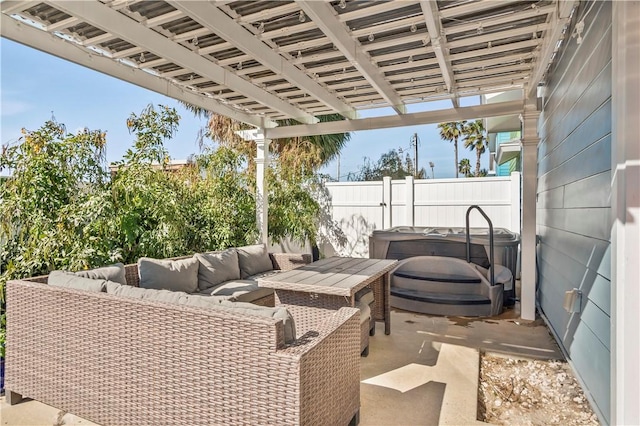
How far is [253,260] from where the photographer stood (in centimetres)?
443

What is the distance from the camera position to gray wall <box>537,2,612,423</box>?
2174 mm

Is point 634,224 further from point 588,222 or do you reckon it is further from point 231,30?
point 231,30

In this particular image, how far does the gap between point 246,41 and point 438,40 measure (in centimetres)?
155

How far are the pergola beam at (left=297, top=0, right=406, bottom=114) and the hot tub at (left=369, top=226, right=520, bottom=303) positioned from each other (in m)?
1.96

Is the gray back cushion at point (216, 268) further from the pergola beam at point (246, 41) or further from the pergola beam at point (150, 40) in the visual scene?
the pergola beam at point (246, 41)

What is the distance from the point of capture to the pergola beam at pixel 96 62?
8.72 feet

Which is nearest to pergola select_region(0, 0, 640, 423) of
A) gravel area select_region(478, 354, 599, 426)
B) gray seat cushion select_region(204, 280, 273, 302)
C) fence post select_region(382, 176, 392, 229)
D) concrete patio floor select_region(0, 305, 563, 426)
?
gravel area select_region(478, 354, 599, 426)

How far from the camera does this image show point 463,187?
6668 millimetres

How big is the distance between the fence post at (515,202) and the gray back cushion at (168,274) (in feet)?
17.7

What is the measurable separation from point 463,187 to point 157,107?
5.22 metres

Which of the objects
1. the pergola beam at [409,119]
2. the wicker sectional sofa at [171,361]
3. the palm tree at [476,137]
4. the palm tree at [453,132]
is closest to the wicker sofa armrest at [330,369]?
the wicker sectional sofa at [171,361]

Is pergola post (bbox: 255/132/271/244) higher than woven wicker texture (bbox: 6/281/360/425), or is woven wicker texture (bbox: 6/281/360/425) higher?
pergola post (bbox: 255/132/271/244)

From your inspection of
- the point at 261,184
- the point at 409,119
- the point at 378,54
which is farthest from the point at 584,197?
the point at 261,184

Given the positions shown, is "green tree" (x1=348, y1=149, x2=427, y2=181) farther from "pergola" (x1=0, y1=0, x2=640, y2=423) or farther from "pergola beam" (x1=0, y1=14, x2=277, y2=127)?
"pergola beam" (x1=0, y1=14, x2=277, y2=127)
